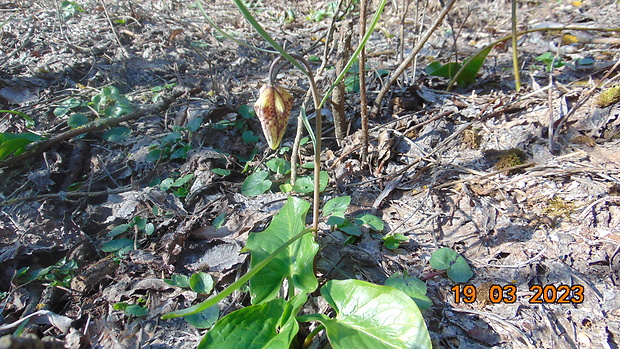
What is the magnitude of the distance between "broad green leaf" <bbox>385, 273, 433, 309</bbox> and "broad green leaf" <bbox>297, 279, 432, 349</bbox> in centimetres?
21

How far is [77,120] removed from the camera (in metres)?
2.38

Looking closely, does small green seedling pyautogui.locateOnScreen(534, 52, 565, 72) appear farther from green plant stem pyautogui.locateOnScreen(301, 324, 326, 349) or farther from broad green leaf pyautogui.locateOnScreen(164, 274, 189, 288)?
broad green leaf pyautogui.locateOnScreen(164, 274, 189, 288)

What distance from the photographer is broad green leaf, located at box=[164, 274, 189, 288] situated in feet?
4.86

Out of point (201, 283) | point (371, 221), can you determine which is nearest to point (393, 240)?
point (371, 221)

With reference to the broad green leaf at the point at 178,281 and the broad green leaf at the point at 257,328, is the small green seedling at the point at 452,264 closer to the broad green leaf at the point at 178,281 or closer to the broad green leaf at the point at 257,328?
the broad green leaf at the point at 257,328

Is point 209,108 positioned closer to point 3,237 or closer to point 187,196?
point 187,196

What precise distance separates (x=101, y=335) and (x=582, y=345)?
5.89ft

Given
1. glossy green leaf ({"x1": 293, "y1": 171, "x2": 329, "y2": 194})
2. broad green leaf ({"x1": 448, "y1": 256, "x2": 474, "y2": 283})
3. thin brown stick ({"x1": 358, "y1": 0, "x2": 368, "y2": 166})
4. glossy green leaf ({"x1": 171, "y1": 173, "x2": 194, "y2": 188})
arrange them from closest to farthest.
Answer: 1. broad green leaf ({"x1": 448, "y1": 256, "x2": 474, "y2": 283})
2. thin brown stick ({"x1": 358, "y1": 0, "x2": 368, "y2": 166})
3. glossy green leaf ({"x1": 293, "y1": 171, "x2": 329, "y2": 194})
4. glossy green leaf ({"x1": 171, "y1": 173, "x2": 194, "y2": 188})

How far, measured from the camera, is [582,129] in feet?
6.23

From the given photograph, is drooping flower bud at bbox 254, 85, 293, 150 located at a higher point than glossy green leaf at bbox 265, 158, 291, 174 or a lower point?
higher

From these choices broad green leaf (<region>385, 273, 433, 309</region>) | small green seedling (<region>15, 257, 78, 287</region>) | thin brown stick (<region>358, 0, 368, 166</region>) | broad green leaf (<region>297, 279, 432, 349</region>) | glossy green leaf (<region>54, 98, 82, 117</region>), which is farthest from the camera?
glossy green leaf (<region>54, 98, 82, 117</region>)

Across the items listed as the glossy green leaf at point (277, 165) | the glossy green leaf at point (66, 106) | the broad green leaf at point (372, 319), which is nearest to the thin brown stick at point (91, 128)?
the glossy green leaf at point (66, 106)

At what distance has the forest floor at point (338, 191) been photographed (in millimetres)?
1399

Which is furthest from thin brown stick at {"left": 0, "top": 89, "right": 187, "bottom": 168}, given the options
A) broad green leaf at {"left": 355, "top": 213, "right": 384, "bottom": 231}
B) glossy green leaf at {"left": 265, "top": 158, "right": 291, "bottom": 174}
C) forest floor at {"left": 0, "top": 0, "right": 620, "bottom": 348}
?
broad green leaf at {"left": 355, "top": 213, "right": 384, "bottom": 231}
